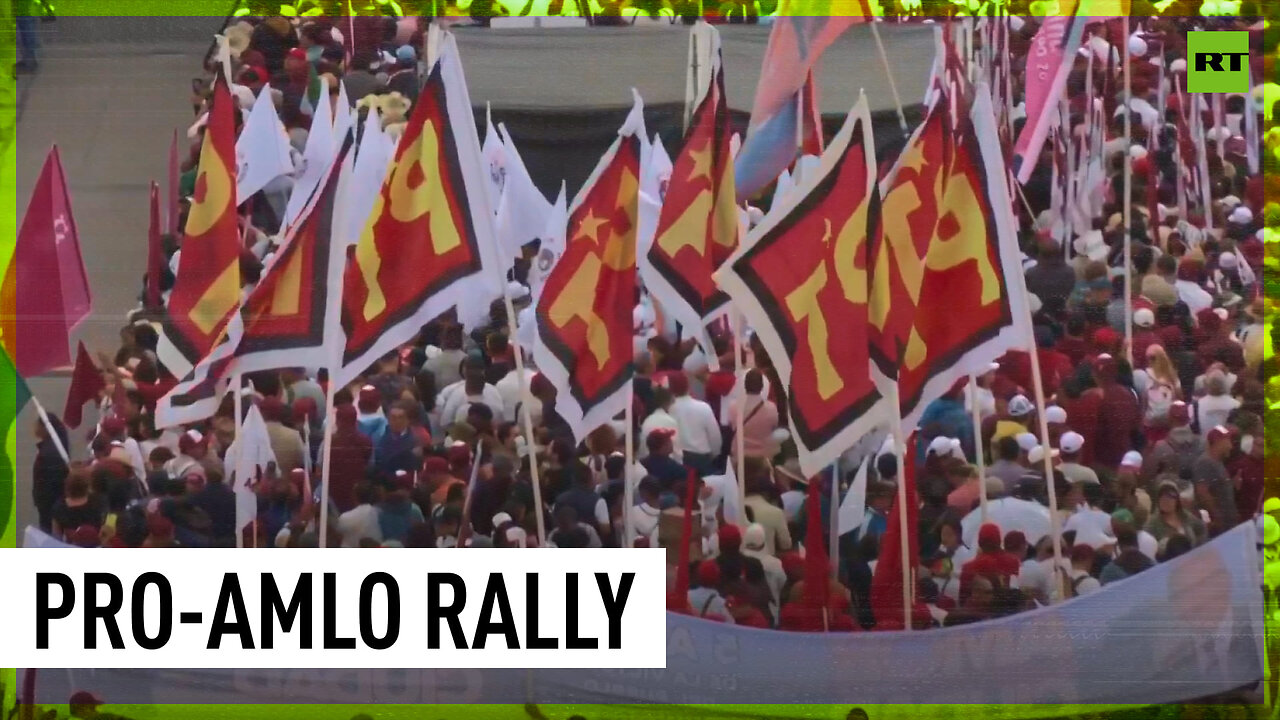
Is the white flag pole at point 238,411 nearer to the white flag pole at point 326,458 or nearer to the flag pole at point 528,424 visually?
the white flag pole at point 326,458

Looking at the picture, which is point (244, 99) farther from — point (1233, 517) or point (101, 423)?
point (1233, 517)

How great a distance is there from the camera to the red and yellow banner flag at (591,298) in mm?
2838

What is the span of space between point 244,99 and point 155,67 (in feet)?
0.75

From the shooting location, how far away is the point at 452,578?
2.87 metres

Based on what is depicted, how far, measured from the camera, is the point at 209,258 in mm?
2883

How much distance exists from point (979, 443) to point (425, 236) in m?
1.29

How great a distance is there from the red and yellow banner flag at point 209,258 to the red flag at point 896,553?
149cm

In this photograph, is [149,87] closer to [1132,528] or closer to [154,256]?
[154,256]

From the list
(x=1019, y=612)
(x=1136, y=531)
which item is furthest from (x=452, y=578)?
(x=1136, y=531)

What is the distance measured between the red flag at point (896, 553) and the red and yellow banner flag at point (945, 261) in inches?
4.8

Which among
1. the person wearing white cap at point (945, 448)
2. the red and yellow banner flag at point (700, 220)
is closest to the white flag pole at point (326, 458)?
the red and yellow banner flag at point (700, 220)

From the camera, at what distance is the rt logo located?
2.83m

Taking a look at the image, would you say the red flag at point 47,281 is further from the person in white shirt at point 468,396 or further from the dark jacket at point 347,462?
the person in white shirt at point 468,396
